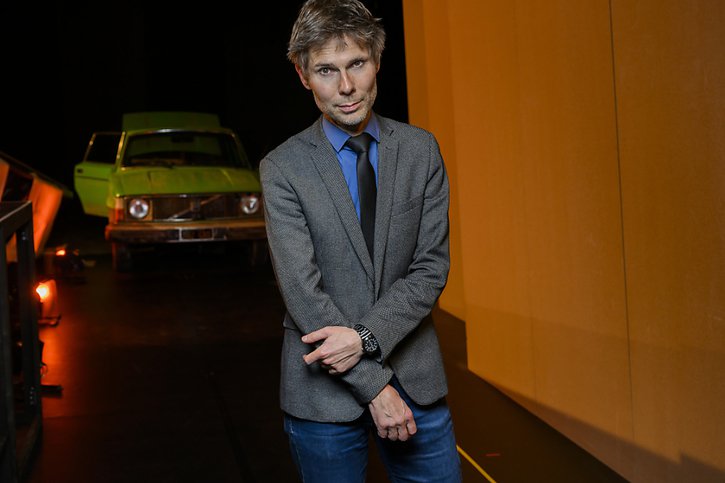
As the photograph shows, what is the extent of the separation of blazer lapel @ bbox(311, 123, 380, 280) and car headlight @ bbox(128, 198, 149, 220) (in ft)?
27.0

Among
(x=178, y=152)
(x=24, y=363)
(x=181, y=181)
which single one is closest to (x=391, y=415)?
(x=24, y=363)

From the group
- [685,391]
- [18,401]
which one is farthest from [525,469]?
[18,401]

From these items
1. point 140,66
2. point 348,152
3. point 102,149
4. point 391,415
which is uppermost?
point 140,66

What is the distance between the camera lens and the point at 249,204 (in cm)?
1032

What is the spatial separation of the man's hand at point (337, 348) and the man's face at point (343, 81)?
1.52 feet

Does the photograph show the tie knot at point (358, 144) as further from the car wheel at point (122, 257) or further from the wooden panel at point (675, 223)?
the car wheel at point (122, 257)

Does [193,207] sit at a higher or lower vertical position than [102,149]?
lower

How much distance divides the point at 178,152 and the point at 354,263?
9.08 metres

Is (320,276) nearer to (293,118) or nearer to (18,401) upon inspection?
(18,401)

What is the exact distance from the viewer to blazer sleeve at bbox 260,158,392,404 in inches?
80.5

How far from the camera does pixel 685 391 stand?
3264 mm

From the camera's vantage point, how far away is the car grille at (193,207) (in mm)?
10086

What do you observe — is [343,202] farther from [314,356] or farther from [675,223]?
[675,223]

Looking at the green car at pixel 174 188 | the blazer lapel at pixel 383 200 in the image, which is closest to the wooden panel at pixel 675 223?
the blazer lapel at pixel 383 200
